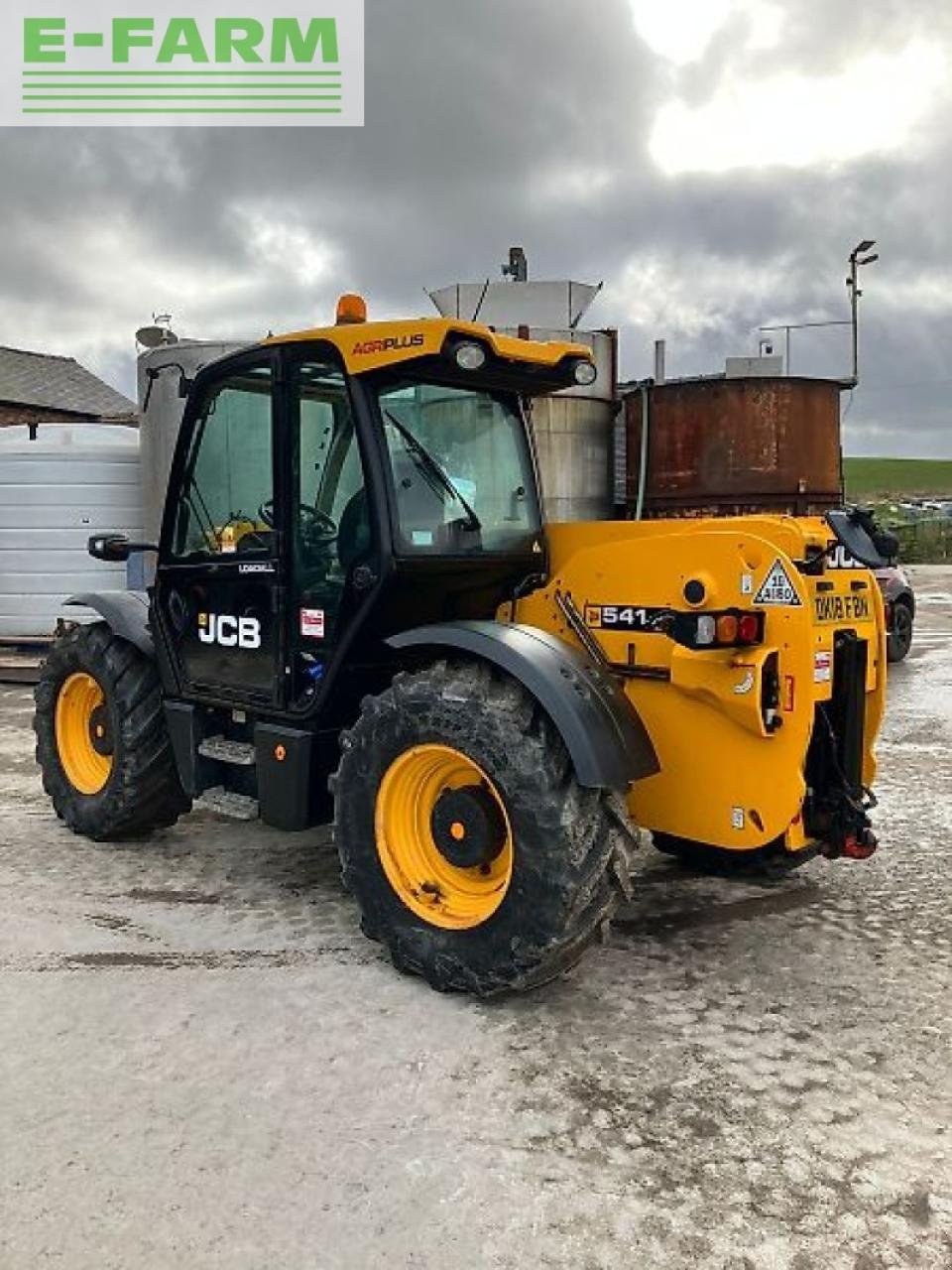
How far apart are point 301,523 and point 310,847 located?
1.74 metres

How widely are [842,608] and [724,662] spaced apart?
0.65m

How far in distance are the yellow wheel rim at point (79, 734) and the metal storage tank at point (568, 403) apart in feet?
27.5

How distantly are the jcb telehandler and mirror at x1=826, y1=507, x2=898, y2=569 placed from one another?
0.02 meters

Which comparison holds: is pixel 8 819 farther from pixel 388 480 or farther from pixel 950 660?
pixel 950 660

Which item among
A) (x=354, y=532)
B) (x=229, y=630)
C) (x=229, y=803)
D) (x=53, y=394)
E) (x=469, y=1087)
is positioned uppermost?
(x=53, y=394)

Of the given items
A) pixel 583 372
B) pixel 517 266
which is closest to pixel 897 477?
pixel 517 266

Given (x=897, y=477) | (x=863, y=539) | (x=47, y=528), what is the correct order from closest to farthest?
(x=863, y=539), (x=47, y=528), (x=897, y=477)

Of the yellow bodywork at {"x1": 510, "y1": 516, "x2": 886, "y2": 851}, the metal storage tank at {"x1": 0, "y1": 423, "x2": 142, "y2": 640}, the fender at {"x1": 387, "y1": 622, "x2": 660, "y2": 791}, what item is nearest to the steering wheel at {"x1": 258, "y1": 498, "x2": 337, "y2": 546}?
the fender at {"x1": 387, "y1": 622, "x2": 660, "y2": 791}

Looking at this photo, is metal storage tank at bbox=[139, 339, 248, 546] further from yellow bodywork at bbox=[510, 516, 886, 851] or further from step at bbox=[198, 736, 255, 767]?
yellow bodywork at bbox=[510, 516, 886, 851]

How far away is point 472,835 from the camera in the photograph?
11.8 feet

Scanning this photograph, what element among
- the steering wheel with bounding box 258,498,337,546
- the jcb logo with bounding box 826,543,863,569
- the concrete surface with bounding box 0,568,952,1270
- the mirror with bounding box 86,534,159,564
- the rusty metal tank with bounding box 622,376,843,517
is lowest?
the concrete surface with bounding box 0,568,952,1270

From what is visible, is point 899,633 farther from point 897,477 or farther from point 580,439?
point 897,477

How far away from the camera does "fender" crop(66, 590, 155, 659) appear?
508 centimetres

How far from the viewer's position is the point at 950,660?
1207cm
